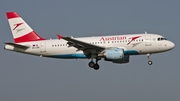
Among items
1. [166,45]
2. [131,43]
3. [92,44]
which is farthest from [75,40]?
[166,45]

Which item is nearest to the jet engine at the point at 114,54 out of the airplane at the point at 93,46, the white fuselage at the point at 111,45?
the airplane at the point at 93,46

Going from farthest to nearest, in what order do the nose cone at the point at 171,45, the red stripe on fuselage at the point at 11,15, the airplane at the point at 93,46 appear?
the red stripe on fuselage at the point at 11,15, the nose cone at the point at 171,45, the airplane at the point at 93,46

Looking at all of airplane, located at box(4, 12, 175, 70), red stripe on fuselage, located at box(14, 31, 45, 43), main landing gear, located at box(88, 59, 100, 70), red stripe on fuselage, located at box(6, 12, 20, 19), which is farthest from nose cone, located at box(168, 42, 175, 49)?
red stripe on fuselage, located at box(6, 12, 20, 19)

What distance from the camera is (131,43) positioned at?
57.3 meters

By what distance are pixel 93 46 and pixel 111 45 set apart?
244cm

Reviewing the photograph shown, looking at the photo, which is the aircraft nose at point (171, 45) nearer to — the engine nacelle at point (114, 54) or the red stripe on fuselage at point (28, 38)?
the engine nacelle at point (114, 54)

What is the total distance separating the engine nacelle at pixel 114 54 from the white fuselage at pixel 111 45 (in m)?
0.89

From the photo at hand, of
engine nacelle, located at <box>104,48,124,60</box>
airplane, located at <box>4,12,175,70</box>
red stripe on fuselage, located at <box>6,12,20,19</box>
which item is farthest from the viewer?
red stripe on fuselage, located at <box>6,12,20,19</box>

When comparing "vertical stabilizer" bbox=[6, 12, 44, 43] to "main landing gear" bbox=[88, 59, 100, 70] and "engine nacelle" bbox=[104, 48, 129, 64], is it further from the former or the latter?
"engine nacelle" bbox=[104, 48, 129, 64]

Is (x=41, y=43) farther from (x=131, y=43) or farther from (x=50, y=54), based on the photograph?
(x=131, y=43)

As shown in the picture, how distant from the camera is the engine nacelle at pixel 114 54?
5641 centimetres

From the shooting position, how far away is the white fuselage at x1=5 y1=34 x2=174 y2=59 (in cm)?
5722

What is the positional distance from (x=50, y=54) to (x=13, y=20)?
8.62 meters

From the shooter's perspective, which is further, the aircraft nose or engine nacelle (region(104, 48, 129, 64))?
the aircraft nose
